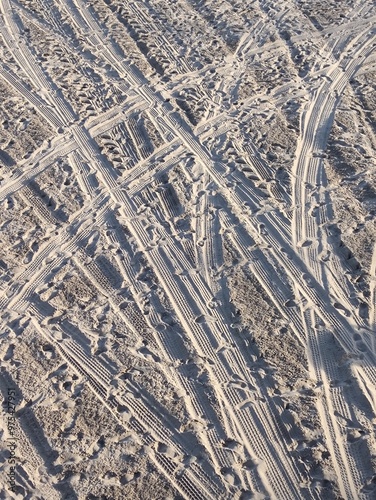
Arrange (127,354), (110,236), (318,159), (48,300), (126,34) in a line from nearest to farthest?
1. (127,354)
2. (48,300)
3. (110,236)
4. (318,159)
5. (126,34)

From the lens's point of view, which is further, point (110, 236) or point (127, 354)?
point (110, 236)

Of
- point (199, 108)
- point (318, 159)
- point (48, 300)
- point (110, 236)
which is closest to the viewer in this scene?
point (48, 300)

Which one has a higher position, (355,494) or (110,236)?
(110,236)

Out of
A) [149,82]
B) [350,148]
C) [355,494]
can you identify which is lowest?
[355,494]

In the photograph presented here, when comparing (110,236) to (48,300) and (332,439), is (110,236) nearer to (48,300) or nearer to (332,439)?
(48,300)

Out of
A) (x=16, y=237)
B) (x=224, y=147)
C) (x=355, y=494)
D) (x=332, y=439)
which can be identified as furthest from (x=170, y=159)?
(x=355, y=494)

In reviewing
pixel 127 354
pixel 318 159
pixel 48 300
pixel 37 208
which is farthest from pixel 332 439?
pixel 37 208

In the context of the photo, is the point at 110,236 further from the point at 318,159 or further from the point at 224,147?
the point at 318,159
